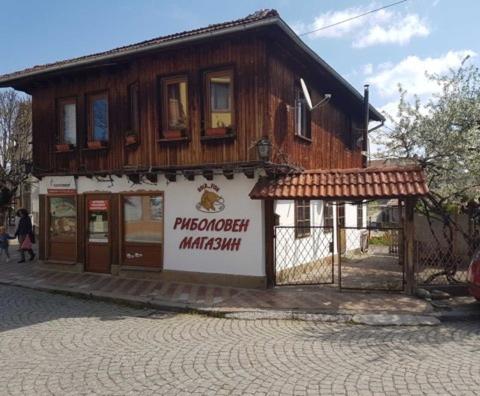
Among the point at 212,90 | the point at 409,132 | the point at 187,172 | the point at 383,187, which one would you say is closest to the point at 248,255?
the point at 187,172

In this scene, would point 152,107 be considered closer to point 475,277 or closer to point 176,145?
point 176,145

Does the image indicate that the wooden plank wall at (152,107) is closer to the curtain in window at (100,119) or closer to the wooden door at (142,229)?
the curtain in window at (100,119)

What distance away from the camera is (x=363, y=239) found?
1817 centimetres

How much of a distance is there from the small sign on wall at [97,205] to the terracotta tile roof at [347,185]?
15.3 feet

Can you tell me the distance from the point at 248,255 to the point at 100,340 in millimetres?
4234

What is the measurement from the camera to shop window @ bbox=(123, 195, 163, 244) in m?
11.4

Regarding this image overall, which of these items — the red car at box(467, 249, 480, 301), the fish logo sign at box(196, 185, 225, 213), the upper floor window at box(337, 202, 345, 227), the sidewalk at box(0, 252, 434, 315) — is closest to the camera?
the red car at box(467, 249, 480, 301)

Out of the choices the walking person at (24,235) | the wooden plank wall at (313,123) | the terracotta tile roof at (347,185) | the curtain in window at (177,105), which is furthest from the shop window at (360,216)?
the walking person at (24,235)

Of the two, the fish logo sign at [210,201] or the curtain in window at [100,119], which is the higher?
the curtain in window at [100,119]

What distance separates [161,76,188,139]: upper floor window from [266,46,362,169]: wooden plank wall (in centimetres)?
218

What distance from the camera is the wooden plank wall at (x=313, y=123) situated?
1027cm

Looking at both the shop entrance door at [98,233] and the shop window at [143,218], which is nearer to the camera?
the shop window at [143,218]

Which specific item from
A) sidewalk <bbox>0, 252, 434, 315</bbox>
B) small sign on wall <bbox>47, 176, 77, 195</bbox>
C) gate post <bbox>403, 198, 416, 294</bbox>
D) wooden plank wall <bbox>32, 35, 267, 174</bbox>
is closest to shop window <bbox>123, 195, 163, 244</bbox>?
wooden plank wall <bbox>32, 35, 267, 174</bbox>

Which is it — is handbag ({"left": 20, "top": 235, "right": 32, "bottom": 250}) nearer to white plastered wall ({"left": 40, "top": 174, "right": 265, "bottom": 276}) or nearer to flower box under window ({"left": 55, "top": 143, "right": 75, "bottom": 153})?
flower box under window ({"left": 55, "top": 143, "right": 75, "bottom": 153})
